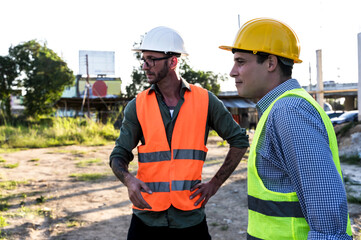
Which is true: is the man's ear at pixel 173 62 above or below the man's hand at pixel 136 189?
above

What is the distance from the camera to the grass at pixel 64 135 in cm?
1455

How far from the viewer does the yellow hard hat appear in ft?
4.94

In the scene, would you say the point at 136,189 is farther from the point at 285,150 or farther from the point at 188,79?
the point at 188,79

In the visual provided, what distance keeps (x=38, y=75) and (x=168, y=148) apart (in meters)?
25.5

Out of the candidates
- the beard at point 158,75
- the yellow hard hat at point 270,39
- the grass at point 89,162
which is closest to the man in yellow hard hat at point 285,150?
the yellow hard hat at point 270,39

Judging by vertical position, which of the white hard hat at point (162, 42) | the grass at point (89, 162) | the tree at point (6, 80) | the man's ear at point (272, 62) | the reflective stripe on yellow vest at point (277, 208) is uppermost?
the tree at point (6, 80)

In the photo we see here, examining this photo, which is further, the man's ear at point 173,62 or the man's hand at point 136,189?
the man's ear at point 173,62

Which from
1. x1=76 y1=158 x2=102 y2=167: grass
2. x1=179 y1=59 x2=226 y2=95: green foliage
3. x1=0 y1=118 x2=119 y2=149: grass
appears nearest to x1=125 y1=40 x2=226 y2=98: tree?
x1=179 y1=59 x2=226 y2=95: green foliage

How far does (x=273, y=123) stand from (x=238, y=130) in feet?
4.61

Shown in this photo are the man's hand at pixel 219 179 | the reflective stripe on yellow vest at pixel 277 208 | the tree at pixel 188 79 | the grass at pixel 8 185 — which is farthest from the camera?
the tree at pixel 188 79

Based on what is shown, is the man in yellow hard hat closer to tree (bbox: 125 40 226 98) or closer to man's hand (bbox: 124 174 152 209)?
man's hand (bbox: 124 174 152 209)

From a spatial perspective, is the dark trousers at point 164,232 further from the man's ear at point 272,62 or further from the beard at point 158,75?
the man's ear at point 272,62

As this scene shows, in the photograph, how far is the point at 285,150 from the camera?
1232 millimetres

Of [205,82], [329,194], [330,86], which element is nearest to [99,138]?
[329,194]
